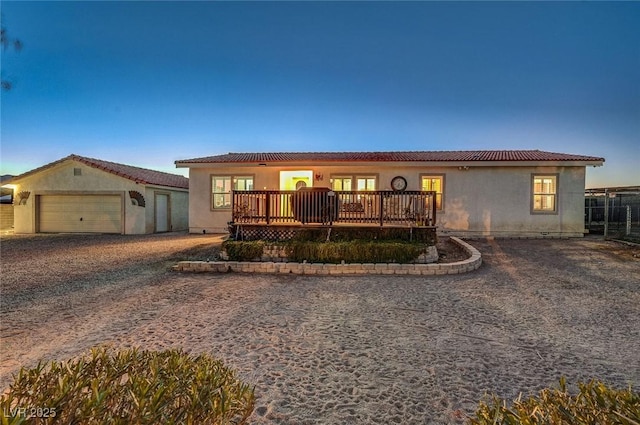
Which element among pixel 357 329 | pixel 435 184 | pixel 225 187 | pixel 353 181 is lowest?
pixel 357 329

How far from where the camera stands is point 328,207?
360 inches

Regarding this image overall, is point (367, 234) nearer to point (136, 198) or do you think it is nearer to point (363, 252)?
point (363, 252)

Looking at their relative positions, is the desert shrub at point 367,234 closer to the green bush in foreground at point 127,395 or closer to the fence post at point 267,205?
the fence post at point 267,205

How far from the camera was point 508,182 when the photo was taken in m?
13.1

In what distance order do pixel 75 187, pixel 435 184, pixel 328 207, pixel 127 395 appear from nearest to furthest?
pixel 127 395 → pixel 328 207 → pixel 435 184 → pixel 75 187

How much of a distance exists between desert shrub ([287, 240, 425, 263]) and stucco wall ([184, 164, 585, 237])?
19.6 feet

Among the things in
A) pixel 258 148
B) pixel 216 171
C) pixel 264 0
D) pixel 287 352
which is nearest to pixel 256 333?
pixel 287 352

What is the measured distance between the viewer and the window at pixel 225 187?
14.5m

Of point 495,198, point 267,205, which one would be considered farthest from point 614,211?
point 267,205

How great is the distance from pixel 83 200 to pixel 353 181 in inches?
532

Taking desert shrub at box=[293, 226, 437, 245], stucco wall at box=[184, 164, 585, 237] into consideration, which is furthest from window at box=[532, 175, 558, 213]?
desert shrub at box=[293, 226, 437, 245]

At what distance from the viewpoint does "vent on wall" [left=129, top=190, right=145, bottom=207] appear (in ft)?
50.8

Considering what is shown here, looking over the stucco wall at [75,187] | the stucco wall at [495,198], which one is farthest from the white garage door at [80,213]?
the stucco wall at [495,198]

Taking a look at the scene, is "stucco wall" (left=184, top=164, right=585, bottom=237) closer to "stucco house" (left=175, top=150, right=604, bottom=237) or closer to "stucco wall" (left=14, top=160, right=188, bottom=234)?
"stucco house" (left=175, top=150, right=604, bottom=237)
